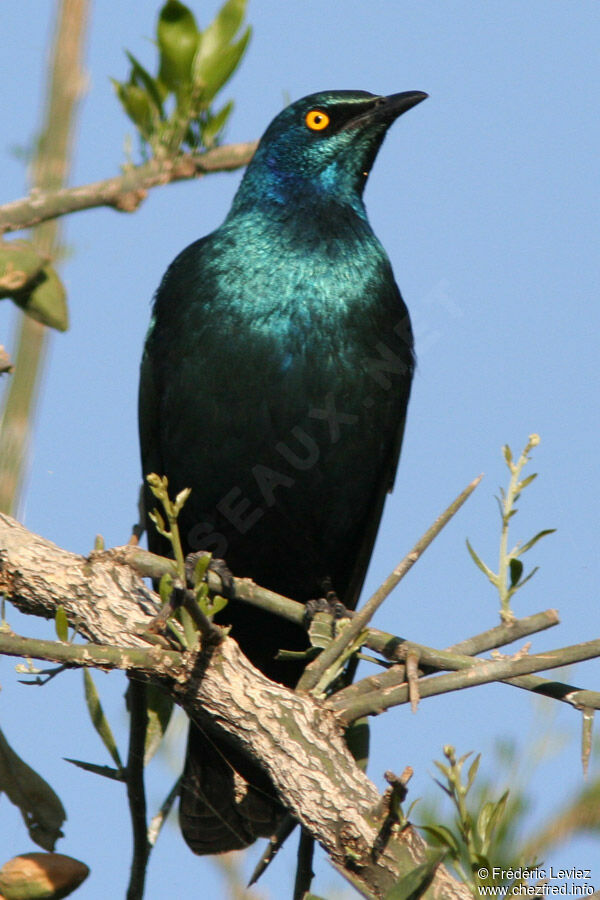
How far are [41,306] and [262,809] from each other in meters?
2.62

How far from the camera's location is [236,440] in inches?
183

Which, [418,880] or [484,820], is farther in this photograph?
[484,820]

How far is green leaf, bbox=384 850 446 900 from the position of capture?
1.87 meters

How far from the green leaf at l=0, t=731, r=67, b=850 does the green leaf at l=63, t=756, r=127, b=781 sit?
99mm

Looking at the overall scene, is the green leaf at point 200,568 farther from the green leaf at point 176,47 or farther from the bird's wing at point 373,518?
the bird's wing at point 373,518

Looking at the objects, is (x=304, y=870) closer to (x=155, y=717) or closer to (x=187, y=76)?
(x=155, y=717)

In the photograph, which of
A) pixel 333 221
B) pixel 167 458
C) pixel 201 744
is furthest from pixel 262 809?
pixel 333 221

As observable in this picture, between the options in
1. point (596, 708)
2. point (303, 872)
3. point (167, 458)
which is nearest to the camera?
point (596, 708)

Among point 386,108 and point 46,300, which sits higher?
point 386,108

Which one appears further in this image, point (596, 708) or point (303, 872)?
point (303, 872)

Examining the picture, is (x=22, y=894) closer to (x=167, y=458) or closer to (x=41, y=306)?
(x=41, y=306)

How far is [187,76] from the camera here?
2537mm

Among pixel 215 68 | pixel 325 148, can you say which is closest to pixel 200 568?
pixel 215 68

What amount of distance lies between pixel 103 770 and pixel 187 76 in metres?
1.56
